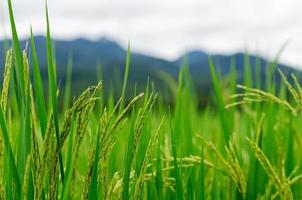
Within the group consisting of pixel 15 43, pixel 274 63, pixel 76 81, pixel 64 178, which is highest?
pixel 15 43

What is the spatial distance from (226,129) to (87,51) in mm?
188527

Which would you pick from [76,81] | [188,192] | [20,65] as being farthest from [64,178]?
[76,81]

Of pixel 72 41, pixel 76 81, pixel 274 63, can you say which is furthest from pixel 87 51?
pixel 274 63

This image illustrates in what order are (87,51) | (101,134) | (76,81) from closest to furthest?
(101,134) < (76,81) < (87,51)

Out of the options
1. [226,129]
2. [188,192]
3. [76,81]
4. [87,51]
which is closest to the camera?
[188,192]

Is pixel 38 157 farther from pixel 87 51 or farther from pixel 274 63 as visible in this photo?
pixel 87 51

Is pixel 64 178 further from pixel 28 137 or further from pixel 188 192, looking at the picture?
pixel 188 192

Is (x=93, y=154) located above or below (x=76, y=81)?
above

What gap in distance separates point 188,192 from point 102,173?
1.07 ft

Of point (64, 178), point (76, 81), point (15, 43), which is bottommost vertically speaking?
point (76, 81)

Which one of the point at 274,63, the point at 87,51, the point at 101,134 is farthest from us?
the point at 87,51

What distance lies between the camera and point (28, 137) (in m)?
1.10

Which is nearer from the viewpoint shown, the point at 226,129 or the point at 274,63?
the point at 226,129

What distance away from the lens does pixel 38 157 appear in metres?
1.00
